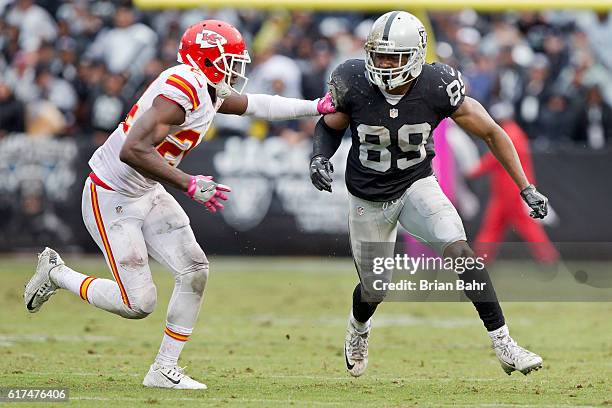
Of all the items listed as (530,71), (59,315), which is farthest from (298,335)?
(530,71)

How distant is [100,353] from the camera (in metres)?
7.50

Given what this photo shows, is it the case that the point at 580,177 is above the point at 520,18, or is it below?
below

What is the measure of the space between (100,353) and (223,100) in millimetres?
2141

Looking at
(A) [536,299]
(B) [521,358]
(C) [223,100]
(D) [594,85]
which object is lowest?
(A) [536,299]

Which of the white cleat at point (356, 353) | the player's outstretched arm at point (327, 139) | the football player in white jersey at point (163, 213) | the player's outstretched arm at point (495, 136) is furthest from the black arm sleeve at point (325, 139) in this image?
the white cleat at point (356, 353)

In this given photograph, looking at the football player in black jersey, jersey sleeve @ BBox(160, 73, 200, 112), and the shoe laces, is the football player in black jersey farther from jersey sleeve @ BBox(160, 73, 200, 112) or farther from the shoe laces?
jersey sleeve @ BBox(160, 73, 200, 112)

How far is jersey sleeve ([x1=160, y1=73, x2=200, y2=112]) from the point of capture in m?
5.77

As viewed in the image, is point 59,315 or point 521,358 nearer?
point 521,358

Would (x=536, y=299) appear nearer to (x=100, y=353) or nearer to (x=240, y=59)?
(x=100, y=353)

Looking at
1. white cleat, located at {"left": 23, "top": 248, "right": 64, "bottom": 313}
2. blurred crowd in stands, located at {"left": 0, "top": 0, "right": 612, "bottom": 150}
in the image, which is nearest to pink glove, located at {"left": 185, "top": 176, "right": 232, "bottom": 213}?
white cleat, located at {"left": 23, "top": 248, "right": 64, "bottom": 313}

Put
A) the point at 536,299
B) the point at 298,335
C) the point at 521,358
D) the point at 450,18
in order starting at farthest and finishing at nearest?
1. the point at 450,18
2. the point at 536,299
3. the point at 298,335
4. the point at 521,358

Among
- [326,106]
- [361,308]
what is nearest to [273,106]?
[326,106]

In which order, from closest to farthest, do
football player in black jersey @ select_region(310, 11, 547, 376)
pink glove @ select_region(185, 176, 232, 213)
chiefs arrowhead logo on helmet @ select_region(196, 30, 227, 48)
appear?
pink glove @ select_region(185, 176, 232, 213), chiefs arrowhead logo on helmet @ select_region(196, 30, 227, 48), football player in black jersey @ select_region(310, 11, 547, 376)

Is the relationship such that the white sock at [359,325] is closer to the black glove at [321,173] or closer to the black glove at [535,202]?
the black glove at [321,173]
